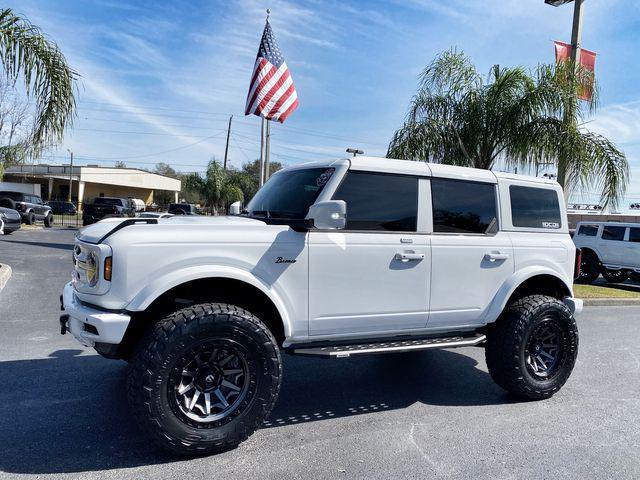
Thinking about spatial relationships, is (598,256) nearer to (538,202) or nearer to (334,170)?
(538,202)

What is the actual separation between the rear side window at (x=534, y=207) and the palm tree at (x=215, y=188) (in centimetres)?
3969

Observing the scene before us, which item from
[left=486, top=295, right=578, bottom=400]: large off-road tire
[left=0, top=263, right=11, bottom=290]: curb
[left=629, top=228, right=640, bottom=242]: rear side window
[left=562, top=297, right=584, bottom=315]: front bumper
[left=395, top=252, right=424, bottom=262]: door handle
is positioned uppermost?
[left=629, top=228, right=640, bottom=242]: rear side window

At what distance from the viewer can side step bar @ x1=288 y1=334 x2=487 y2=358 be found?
3770 millimetres

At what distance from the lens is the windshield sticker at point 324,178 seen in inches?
160

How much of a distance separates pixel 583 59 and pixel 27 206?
1069 inches

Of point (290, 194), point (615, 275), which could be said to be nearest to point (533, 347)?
point (290, 194)

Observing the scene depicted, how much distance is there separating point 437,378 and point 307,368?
137 centimetres

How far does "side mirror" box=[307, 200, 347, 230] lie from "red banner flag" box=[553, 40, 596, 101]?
9.69m

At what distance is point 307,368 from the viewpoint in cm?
546

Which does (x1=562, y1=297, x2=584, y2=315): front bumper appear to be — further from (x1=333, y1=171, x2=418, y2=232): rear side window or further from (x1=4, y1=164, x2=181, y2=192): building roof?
(x1=4, y1=164, x2=181, y2=192): building roof

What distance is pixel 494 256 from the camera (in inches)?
177

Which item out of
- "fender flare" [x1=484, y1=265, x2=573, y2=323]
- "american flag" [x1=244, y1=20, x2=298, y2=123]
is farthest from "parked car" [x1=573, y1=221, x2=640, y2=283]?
A: "fender flare" [x1=484, y1=265, x2=573, y2=323]

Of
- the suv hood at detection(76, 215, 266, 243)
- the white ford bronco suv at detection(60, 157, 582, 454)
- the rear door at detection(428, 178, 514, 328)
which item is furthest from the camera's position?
the rear door at detection(428, 178, 514, 328)

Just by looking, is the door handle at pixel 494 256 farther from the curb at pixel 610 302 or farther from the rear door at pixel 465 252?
the curb at pixel 610 302
